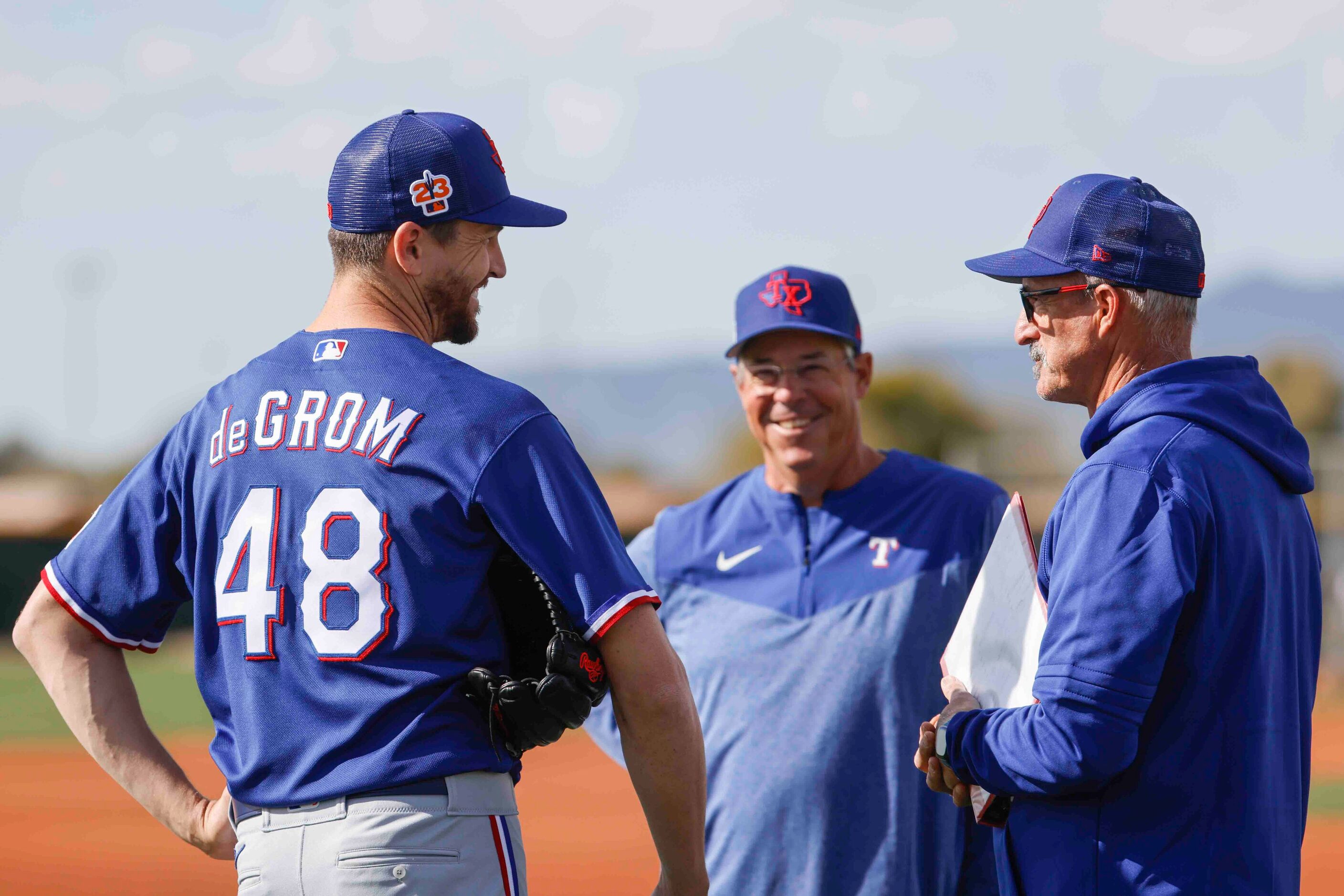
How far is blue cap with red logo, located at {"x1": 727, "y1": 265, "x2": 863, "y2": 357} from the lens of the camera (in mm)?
3969

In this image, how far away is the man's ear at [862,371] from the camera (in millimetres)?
4145

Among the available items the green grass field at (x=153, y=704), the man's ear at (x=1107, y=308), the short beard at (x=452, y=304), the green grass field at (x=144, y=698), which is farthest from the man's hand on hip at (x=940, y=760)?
the green grass field at (x=144, y=698)

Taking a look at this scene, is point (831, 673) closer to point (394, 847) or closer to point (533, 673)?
point (533, 673)

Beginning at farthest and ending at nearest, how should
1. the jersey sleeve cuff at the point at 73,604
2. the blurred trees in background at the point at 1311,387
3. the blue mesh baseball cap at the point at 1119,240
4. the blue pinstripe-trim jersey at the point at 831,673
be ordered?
the blurred trees in background at the point at 1311,387
the blue pinstripe-trim jersey at the point at 831,673
the jersey sleeve cuff at the point at 73,604
the blue mesh baseball cap at the point at 1119,240

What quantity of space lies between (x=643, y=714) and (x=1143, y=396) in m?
1.09

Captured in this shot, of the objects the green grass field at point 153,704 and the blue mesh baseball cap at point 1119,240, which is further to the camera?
the green grass field at point 153,704

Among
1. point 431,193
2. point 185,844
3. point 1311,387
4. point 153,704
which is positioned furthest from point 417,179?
point 1311,387

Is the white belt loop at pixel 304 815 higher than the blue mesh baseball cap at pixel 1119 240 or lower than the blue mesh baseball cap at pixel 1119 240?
lower

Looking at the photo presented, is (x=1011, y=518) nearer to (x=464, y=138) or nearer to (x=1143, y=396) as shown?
(x=1143, y=396)

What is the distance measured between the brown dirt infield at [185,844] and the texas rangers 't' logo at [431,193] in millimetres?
8642

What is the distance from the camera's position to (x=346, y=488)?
2309mm

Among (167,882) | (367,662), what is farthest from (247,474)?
(167,882)

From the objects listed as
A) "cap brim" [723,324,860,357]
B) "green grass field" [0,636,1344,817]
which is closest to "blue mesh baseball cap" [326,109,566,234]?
"cap brim" [723,324,860,357]

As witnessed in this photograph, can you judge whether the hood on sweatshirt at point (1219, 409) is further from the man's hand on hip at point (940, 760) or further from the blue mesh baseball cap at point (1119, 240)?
the man's hand on hip at point (940, 760)
